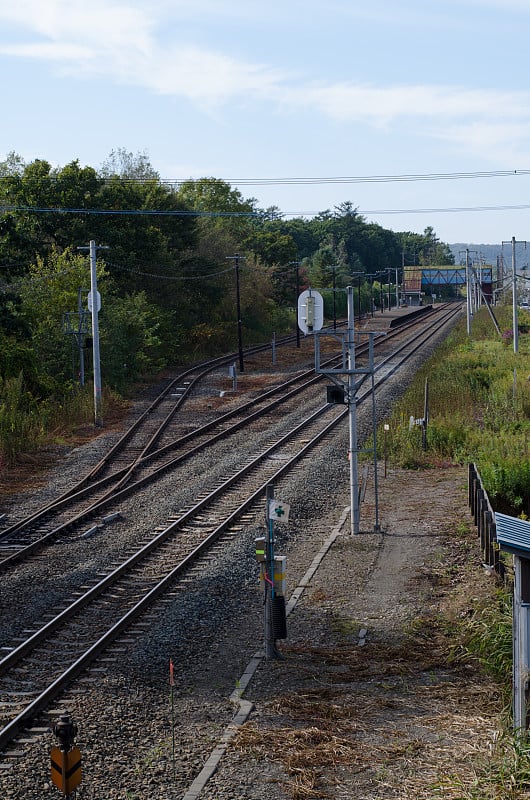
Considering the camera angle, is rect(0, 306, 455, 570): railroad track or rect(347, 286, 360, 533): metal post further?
rect(0, 306, 455, 570): railroad track

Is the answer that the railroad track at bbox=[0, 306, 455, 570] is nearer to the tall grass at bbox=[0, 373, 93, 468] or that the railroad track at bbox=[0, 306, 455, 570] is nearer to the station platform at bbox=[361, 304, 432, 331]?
the tall grass at bbox=[0, 373, 93, 468]

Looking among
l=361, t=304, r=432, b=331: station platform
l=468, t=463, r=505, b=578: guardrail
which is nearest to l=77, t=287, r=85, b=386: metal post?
l=468, t=463, r=505, b=578: guardrail

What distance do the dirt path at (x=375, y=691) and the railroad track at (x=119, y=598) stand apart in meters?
2.19

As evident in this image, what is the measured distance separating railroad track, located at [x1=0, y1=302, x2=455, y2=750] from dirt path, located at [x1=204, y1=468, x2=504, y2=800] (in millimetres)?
2191

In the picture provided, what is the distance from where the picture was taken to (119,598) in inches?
576

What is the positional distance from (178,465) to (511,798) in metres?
17.8

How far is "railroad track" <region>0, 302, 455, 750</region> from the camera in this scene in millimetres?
11242

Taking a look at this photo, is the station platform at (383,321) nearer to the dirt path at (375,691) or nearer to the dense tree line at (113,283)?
the dense tree line at (113,283)

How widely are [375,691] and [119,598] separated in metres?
4.98

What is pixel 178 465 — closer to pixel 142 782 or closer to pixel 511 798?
pixel 142 782

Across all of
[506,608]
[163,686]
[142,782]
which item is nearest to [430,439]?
[506,608]

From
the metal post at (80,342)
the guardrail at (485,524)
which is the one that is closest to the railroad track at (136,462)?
the metal post at (80,342)

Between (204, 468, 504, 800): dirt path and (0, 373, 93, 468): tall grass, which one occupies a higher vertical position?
(0, 373, 93, 468): tall grass

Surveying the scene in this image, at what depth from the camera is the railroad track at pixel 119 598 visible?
11.2m
